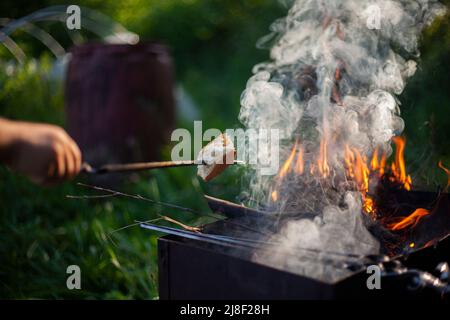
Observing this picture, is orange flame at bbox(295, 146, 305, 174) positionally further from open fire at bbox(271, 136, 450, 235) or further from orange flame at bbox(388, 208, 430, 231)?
orange flame at bbox(388, 208, 430, 231)

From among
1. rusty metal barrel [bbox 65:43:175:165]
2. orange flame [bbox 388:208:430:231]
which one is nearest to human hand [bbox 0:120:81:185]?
orange flame [bbox 388:208:430:231]

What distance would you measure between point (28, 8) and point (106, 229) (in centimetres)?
811

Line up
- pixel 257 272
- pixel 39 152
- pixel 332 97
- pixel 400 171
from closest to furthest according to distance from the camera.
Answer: pixel 39 152
pixel 257 272
pixel 400 171
pixel 332 97

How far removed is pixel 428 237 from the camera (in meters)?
2.26

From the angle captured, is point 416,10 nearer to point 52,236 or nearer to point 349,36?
point 349,36

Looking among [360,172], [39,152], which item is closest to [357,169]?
[360,172]

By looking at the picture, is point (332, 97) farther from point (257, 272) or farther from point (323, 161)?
point (257, 272)

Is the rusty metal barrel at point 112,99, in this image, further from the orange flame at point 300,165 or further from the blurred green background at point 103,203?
the orange flame at point 300,165

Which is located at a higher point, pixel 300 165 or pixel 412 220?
pixel 300 165

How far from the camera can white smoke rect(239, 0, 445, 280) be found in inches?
80.3

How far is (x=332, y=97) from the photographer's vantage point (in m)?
3.01

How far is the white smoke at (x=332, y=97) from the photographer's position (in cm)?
204
